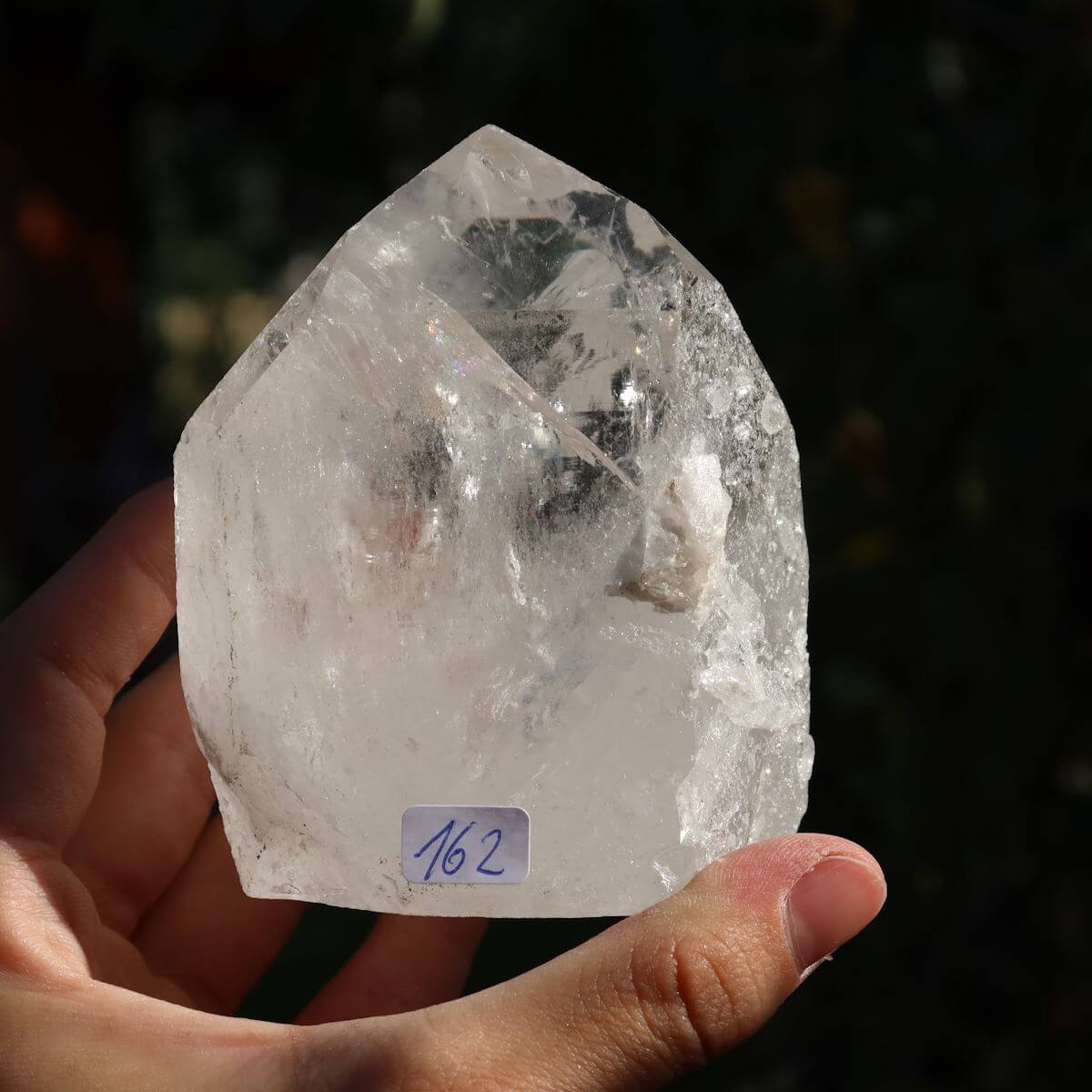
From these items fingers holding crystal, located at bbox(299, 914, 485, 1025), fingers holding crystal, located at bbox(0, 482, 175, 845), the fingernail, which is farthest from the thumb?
fingers holding crystal, located at bbox(299, 914, 485, 1025)

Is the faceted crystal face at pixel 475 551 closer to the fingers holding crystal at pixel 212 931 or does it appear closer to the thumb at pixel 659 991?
the thumb at pixel 659 991

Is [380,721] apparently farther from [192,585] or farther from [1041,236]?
[1041,236]

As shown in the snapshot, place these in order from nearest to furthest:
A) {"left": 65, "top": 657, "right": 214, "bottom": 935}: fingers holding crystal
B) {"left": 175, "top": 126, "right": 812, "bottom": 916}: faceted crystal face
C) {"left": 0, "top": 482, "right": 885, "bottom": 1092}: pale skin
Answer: {"left": 0, "top": 482, "right": 885, "bottom": 1092}: pale skin, {"left": 175, "top": 126, "right": 812, "bottom": 916}: faceted crystal face, {"left": 65, "top": 657, "right": 214, "bottom": 935}: fingers holding crystal

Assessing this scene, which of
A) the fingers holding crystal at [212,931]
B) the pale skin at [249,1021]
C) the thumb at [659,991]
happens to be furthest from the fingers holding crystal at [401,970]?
the thumb at [659,991]

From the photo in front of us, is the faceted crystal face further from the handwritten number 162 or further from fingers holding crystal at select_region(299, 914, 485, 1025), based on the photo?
fingers holding crystal at select_region(299, 914, 485, 1025)

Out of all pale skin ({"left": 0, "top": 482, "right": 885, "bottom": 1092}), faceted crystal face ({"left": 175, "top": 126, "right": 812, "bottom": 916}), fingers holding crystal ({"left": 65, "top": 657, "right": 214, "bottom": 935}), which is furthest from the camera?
fingers holding crystal ({"left": 65, "top": 657, "right": 214, "bottom": 935})
